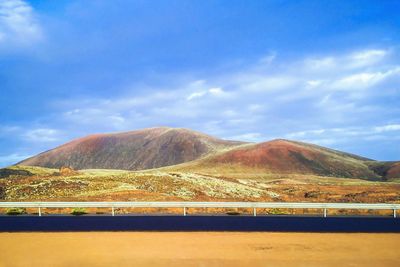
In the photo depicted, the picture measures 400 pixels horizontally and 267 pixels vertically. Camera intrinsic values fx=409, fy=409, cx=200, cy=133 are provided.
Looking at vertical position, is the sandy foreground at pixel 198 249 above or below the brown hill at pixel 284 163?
below

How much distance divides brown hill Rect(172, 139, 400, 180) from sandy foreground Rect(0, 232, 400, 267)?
109 metres

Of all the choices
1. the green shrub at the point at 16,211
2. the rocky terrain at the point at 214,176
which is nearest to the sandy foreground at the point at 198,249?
the green shrub at the point at 16,211

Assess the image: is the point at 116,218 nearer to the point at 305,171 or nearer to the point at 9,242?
the point at 9,242

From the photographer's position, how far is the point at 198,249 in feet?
57.1

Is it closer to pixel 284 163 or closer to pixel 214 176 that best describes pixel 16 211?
pixel 214 176

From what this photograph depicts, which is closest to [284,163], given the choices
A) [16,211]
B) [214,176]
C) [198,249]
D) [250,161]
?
[250,161]

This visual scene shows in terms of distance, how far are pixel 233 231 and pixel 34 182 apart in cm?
4982

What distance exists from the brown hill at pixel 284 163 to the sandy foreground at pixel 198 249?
357ft

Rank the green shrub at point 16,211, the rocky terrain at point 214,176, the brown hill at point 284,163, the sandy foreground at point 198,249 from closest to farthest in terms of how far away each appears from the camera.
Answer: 1. the sandy foreground at point 198,249
2. the green shrub at point 16,211
3. the rocky terrain at point 214,176
4. the brown hill at point 284,163

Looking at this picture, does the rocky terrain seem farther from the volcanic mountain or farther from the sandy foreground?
the sandy foreground

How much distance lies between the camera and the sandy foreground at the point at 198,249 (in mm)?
15312

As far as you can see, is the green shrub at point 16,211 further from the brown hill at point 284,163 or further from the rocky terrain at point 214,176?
the brown hill at point 284,163

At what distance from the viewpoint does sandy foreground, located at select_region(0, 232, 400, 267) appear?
15312 millimetres

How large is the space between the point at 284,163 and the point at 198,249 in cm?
13607
